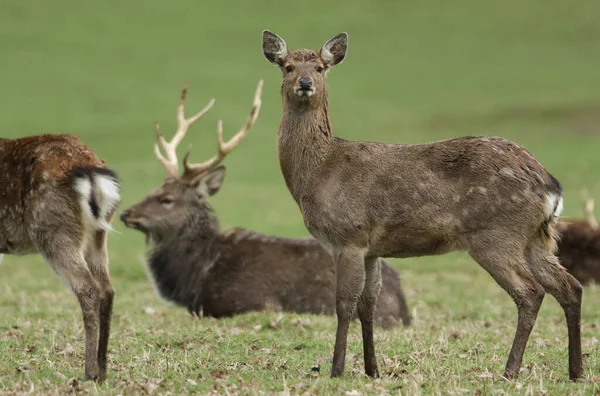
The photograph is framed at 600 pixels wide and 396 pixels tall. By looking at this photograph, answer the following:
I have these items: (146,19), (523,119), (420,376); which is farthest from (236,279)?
(146,19)

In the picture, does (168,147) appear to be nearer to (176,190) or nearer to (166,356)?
(176,190)

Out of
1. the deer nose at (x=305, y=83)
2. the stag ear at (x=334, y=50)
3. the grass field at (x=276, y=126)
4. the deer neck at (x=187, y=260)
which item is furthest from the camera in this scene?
the deer neck at (x=187, y=260)

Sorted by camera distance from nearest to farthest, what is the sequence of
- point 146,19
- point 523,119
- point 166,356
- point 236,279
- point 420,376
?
point 420,376
point 166,356
point 236,279
point 523,119
point 146,19

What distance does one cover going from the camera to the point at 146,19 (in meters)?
60.3

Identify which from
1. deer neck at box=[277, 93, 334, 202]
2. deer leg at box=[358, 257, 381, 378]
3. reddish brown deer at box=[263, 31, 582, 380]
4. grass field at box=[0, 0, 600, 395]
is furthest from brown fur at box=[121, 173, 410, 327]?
reddish brown deer at box=[263, 31, 582, 380]

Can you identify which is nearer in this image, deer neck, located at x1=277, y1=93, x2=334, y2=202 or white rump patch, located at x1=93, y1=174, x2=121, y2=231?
white rump patch, located at x1=93, y1=174, x2=121, y2=231

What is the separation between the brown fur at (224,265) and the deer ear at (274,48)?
3201 mm

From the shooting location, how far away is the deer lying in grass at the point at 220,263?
10.8m

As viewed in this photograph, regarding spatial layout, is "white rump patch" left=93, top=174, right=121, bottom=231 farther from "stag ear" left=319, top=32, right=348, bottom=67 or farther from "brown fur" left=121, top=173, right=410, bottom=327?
"brown fur" left=121, top=173, right=410, bottom=327

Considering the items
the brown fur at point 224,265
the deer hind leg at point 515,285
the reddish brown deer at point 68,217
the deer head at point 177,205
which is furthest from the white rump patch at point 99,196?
the deer head at point 177,205

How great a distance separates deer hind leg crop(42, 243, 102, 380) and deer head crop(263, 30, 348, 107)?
83.7 inches

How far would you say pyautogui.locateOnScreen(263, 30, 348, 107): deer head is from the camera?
7.77 m

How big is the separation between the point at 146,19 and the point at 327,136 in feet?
178

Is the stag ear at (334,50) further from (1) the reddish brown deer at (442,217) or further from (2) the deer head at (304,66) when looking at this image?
(1) the reddish brown deer at (442,217)
